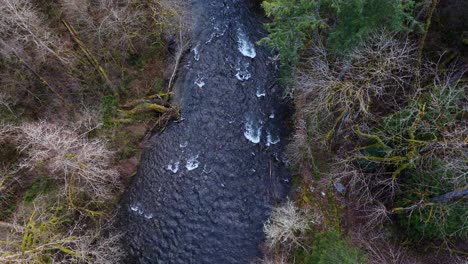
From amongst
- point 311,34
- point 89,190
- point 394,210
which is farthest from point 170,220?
point 311,34

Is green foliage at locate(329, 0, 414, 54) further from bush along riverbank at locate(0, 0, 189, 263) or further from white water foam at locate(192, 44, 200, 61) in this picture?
bush along riverbank at locate(0, 0, 189, 263)

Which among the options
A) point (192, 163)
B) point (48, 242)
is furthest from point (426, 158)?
point (48, 242)

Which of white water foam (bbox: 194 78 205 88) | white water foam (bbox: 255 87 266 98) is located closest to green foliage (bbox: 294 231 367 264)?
white water foam (bbox: 255 87 266 98)

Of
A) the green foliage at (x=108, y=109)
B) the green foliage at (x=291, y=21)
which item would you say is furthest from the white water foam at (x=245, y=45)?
the green foliage at (x=108, y=109)

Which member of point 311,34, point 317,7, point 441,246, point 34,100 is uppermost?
point 317,7

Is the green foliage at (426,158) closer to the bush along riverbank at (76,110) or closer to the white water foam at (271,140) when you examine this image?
the white water foam at (271,140)

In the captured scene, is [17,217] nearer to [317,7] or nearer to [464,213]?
[317,7]
